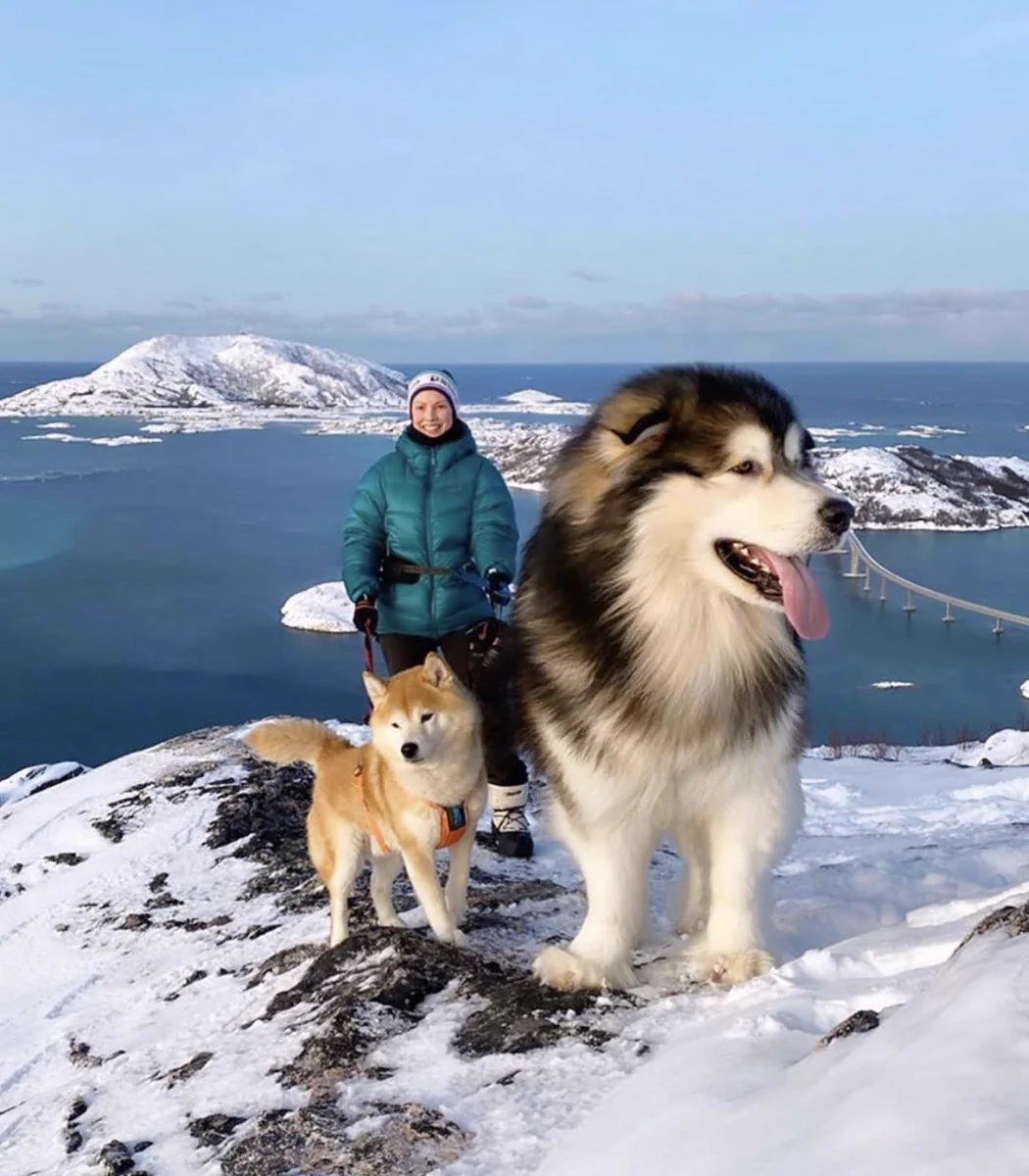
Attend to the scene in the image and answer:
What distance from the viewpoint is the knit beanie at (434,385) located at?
492 centimetres

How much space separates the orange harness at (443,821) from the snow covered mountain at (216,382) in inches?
5514

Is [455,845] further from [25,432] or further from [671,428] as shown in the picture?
[25,432]

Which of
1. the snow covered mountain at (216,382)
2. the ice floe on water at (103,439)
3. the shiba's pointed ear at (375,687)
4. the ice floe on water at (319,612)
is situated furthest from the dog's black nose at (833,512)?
the snow covered mountain at (216,382)

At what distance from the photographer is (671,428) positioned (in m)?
2.83

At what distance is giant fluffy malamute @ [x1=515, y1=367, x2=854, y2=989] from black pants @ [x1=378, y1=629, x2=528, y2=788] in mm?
388

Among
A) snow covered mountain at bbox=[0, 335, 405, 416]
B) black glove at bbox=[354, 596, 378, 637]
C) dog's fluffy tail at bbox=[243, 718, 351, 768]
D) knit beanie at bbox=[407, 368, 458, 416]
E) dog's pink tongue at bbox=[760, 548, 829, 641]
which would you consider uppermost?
snow covered mountain at bbox=[0, 335, 405, 416]

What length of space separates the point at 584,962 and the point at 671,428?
164 cm

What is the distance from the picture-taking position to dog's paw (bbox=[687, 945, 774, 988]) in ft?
10.2

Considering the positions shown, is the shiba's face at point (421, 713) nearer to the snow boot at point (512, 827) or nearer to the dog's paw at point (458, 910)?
the dog's paw at point (458, 910)

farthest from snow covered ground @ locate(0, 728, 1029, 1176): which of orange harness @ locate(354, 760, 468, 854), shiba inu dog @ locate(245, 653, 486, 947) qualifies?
orange harness @ locate(354, 760, 468, 854)

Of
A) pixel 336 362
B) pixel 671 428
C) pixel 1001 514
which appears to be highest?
pixel 336 362

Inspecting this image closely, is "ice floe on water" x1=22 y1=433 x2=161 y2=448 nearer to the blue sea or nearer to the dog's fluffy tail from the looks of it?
the blue sea

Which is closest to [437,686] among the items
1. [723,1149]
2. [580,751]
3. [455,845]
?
[455,845]

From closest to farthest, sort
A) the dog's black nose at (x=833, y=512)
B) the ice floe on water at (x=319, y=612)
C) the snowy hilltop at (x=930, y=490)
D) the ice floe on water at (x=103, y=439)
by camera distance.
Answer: the dog's black nose at (x=833, y=512)
the ice floe on water at (x=319, y=612)
the snowy hilltop at (x=930, y=490)
the ice floe on water at (x=103, y=439)
